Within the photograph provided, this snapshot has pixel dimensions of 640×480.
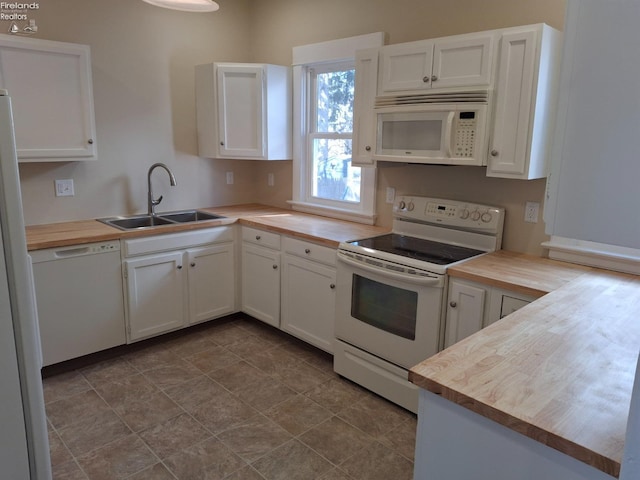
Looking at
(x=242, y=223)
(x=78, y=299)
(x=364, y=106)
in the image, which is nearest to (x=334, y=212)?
(x=242, y=223)

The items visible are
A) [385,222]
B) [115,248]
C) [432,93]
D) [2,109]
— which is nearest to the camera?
[2,109]

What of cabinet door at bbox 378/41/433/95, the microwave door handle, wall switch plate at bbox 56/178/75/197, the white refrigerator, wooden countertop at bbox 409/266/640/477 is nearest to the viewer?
wooden countertop at bbox 409/266/640/477

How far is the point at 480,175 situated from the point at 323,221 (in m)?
1.26

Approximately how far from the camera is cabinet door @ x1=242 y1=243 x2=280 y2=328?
3453mm

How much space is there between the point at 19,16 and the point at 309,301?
258 centimetres

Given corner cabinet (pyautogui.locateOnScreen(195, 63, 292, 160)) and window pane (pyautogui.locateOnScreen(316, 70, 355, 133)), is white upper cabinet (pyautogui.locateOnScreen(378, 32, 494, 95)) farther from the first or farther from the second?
corner cabinet (pyautogui.locateOnScreen(195, 63, 292, 160))

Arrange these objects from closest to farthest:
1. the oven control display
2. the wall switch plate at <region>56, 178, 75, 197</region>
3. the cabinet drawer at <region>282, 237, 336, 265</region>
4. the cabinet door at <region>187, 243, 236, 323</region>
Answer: the oven control display < the cabinet drawer at <region>282, 237, 336, 265</region> < the wall switch plate at <region>56, 178, 75, 197</region> < the cabinet door at <region>187, 243, 236, 323</region>

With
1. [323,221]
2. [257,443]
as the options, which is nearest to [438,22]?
[323,221]

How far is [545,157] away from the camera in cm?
245

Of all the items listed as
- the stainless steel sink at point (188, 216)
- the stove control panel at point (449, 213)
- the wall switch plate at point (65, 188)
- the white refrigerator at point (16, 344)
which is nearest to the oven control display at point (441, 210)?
the stove control panel at point (449, 213)

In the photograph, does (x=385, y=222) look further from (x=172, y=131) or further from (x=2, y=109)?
(x=2, y=109)

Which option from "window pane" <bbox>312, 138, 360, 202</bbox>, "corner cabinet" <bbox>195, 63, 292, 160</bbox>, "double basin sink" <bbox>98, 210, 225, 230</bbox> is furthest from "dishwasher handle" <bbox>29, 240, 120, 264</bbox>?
"window pane" <bbox>312, 138, 360, 202</bbox>

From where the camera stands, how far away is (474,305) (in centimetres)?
229

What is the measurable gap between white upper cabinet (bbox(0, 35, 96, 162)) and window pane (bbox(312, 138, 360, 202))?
168 centimetres
